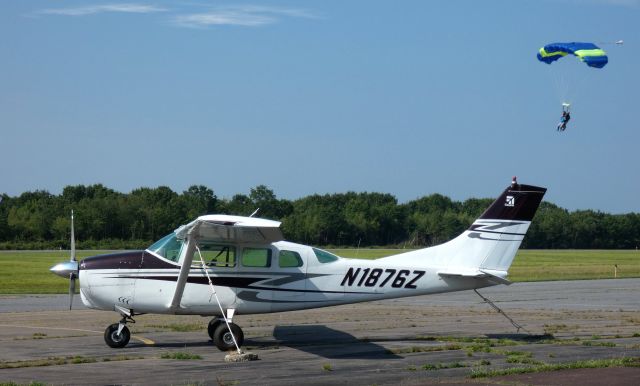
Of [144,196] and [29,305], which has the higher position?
[144,196]

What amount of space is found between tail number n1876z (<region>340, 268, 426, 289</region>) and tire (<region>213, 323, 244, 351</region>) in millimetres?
2388

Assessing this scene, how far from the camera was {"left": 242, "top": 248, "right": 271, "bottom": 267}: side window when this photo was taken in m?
16.8

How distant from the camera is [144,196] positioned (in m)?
77.8

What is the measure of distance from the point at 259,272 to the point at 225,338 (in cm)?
146

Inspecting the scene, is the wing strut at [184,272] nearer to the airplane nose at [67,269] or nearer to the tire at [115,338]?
the tire at [115,338]

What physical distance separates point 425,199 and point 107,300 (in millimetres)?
121925

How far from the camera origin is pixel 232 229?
15.9m

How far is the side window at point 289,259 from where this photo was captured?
17078mm

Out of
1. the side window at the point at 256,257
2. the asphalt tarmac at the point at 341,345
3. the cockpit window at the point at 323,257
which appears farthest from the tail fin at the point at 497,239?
the side window at the point at 256,257

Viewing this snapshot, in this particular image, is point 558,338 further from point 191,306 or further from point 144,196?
point 144,196

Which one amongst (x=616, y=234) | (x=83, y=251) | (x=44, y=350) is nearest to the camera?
(x=44, y=350)

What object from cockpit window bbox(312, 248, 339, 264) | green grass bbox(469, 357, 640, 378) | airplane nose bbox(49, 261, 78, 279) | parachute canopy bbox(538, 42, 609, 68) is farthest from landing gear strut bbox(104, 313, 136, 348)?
parachute canopy bbox(538, 42, 609, 68)

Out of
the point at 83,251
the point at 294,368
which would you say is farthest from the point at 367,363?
the point at 83,251

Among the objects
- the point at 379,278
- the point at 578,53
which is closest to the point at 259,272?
the point at 379,278
